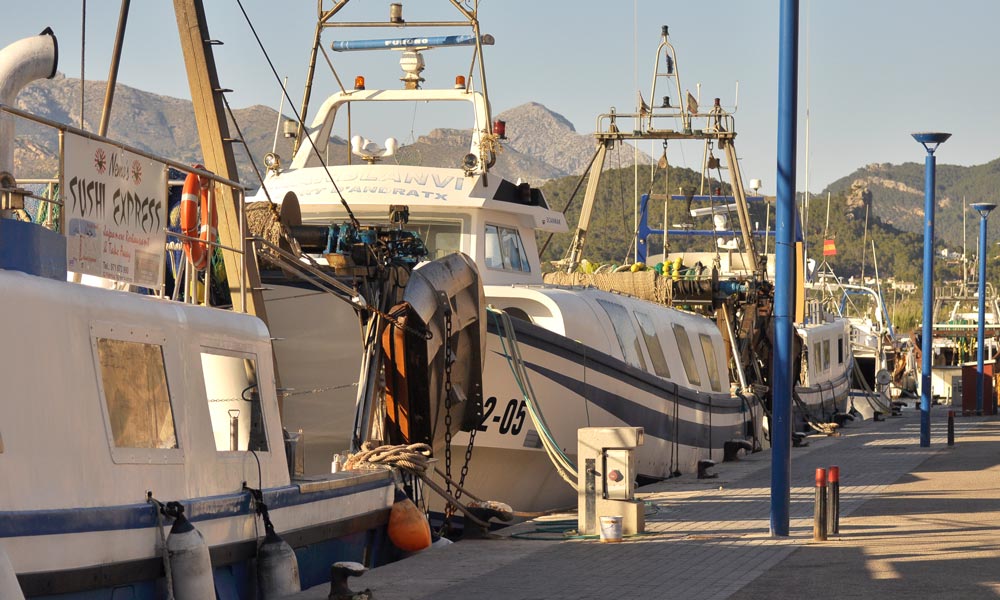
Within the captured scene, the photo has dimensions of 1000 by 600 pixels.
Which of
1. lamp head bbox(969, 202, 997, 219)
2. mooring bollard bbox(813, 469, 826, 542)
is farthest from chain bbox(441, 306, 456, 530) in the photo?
lamp head bbox(969, 202, 997, 219)

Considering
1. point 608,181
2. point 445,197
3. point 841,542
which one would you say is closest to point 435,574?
point 841,542

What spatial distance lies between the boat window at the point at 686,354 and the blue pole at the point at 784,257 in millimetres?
8863

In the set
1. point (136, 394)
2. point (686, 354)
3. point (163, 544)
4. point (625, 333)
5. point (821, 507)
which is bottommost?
point (821, 507)

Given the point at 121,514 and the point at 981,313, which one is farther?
the point at 981,313

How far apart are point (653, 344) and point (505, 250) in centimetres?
329

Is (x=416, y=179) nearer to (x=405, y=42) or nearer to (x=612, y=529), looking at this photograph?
(x=405, y=42)

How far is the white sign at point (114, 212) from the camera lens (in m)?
8.39

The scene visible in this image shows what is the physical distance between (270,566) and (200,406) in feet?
3.95

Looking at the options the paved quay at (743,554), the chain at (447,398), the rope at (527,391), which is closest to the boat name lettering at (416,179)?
the rope at (527,391)

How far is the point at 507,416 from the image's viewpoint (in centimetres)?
1538

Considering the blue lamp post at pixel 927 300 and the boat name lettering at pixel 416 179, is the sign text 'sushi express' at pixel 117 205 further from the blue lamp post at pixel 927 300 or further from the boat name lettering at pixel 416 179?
the blue lamp post at pixel 927 300

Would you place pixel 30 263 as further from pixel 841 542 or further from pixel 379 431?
pixel 841 542

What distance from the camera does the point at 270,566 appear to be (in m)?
9.27

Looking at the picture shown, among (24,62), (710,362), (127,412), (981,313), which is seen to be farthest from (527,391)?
(981,313)
